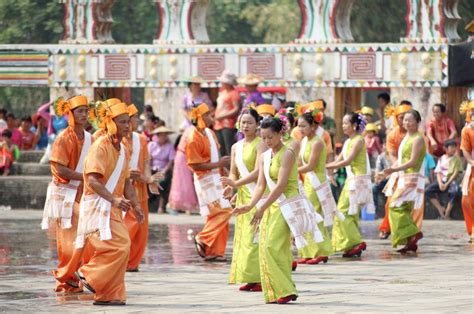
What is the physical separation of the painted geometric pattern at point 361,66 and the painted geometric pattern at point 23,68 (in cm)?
545

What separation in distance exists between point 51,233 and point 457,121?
23.3 feet

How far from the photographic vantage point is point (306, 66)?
24.8 metres

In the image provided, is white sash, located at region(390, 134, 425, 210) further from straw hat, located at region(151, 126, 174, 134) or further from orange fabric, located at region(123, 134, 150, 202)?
straw hat, located at region(151, 126, 174, 134)

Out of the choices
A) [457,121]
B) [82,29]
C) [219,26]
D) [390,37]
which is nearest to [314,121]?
[457,121]

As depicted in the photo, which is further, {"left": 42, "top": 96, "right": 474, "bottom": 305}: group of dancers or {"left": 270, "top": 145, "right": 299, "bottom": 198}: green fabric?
{"left": 270, "top": 145, "right": 299, "bottom": 198}: green fabric

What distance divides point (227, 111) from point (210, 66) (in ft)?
11.2

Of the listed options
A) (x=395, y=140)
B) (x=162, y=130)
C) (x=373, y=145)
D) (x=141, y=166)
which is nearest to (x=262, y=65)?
(x=162, y=130)

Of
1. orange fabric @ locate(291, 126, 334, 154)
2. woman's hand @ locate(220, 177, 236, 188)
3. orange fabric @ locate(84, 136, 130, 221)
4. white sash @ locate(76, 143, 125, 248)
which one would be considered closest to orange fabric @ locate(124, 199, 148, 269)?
woman's hand @ locate(220, 177, 236, 188)

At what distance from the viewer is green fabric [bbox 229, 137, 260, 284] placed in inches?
550

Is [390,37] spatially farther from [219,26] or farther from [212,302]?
[212,302]

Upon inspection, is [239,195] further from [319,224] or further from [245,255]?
[319,224]

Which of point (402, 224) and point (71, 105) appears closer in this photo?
point (71, 105)

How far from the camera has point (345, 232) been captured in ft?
57.5

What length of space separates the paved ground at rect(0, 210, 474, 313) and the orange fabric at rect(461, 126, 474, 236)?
0.88ft
